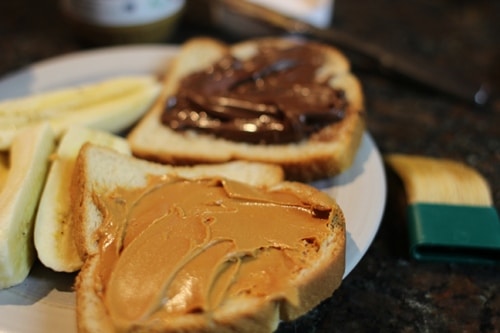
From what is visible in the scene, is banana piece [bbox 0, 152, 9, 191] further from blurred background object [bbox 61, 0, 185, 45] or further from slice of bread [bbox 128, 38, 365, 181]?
blurred background object [bbox 61, 0, 185, 45]

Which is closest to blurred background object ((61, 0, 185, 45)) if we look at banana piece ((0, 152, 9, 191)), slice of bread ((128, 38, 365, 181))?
slice of bread ((128, 38, 365, 181))

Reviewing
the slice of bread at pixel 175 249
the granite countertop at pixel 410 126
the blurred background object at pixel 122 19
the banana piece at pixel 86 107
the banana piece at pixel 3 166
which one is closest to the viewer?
the slice of bread at pixel 175 249

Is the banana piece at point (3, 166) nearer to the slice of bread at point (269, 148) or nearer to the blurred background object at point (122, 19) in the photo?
the slice of bread at point (269, 148)

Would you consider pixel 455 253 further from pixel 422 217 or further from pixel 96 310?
pixel 96 310

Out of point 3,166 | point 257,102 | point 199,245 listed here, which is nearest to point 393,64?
point 257,102

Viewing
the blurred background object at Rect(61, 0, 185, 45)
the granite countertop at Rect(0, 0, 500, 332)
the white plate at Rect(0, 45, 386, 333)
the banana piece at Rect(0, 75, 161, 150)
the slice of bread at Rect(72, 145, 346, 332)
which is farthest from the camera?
the blurred background object at Rect(61, 0, 185, 45)

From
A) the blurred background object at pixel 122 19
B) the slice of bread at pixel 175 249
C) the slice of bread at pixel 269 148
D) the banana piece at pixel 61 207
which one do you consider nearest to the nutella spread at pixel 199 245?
the slice of bread at pixel 175 249
